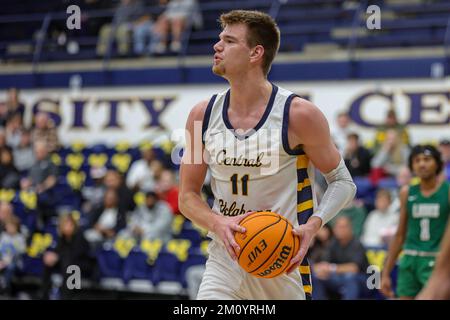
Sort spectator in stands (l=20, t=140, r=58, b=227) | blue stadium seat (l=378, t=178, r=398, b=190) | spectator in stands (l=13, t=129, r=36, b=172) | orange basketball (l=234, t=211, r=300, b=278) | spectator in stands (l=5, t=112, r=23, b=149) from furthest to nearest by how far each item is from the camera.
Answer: spectator in stands (l=5, t=112, r=23, b=149) → spectator in stands (l=13, t=129, r=36, b=172) → spectator in stands (l=20, t=140, r=58, b=227) → blue stadium seat (l=378, t=178, r=398, b=190) → orange basketball (l=234, t=211, r=300, b=278)

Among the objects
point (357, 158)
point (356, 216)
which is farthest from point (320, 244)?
point (357, 158)

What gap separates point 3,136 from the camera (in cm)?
1471

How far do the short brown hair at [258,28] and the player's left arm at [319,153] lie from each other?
32 cm

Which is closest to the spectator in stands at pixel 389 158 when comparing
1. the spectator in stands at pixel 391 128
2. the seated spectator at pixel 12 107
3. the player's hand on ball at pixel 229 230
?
the spectator in stands at pixel 391 128

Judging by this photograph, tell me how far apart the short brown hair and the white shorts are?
1114 millimetres

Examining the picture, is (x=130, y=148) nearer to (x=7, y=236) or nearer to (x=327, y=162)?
(x=7, y=236)

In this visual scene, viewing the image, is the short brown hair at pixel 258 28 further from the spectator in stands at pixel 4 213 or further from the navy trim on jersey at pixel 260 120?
the spectator in stands at pixel 4 213

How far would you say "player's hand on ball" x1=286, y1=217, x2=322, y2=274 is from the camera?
15.1ft

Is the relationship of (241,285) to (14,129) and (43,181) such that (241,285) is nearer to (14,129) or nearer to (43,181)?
(43,181)

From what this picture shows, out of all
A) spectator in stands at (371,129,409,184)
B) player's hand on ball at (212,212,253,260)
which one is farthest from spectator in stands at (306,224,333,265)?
player's hand on ball at (212,212,253,260)

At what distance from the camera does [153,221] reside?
38.9ft

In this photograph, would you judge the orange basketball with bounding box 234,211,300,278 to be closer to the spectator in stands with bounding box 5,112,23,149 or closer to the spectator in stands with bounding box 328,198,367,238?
the spectator in stands with bounding box 328,198,367,238

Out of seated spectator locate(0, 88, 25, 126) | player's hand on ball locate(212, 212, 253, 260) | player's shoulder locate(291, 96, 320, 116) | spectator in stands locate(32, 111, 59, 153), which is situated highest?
seated spectator locate(0, 88, 25, 126)

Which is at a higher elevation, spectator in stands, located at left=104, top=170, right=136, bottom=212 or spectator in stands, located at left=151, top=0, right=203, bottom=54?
spectator in stands, located at left=151, top=0, right=203, bottom=54
